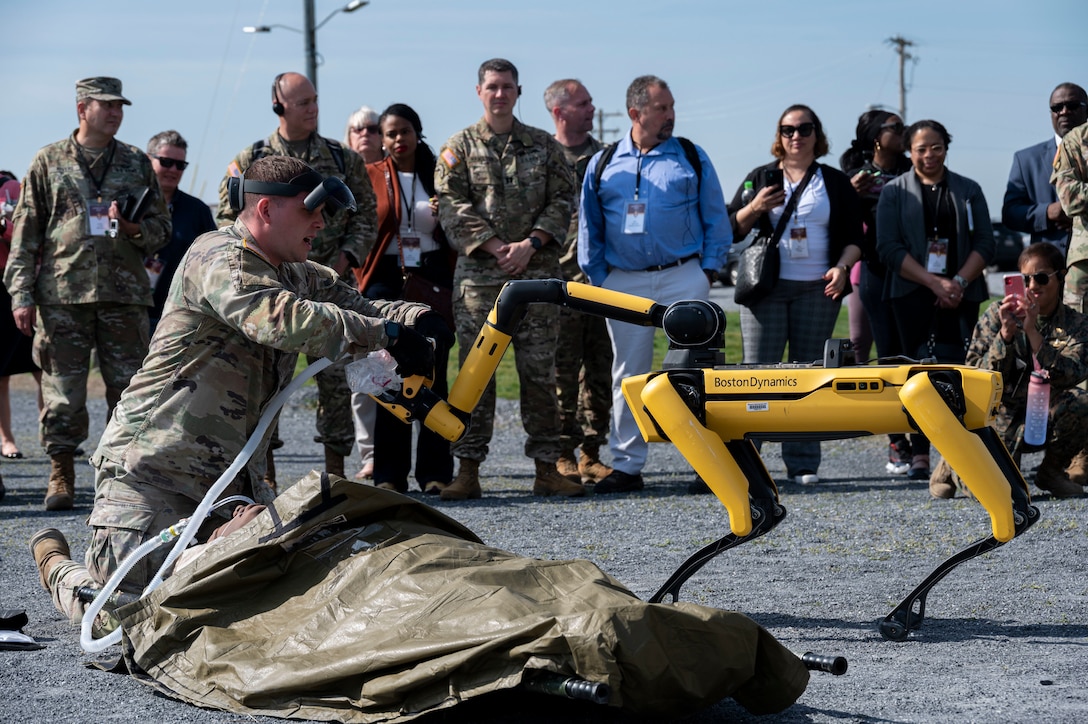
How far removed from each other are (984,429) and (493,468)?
19.6ft

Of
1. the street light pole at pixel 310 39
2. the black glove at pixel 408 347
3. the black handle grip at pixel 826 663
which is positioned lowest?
the black handle grip at pixel 826 663

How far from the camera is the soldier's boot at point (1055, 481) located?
305 inches

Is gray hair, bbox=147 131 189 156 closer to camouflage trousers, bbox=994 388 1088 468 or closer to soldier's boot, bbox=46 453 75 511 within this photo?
soldier's boot, bbox=46 453 75 511

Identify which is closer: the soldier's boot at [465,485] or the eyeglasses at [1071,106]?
the soldier's boot at [465,485]

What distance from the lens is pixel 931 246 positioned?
29.3ft

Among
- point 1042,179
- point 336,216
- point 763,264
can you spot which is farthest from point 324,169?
point 1042,179

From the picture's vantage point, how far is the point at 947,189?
8.97 metres

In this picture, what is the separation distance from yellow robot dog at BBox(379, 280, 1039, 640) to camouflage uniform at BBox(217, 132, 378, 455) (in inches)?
138

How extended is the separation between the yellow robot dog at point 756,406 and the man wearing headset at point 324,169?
3.51m

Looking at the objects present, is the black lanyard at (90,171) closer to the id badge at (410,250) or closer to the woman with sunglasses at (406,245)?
the woman with sunglasses at (406,245)

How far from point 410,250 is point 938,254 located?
142 inches

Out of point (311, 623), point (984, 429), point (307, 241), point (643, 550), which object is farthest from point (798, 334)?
point (311, 623)

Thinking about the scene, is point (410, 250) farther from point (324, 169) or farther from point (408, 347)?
point (408, 347)

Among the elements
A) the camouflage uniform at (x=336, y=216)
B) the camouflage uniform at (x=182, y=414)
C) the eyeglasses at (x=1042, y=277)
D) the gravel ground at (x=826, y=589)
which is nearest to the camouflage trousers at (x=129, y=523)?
the camouflage uniform at (x=182, y=414)
